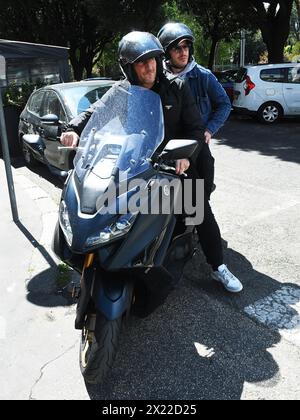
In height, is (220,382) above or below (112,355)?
below

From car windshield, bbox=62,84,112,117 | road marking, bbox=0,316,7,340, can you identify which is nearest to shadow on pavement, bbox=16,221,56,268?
road marking, bbox=0,316,7,340

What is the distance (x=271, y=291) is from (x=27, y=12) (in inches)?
924

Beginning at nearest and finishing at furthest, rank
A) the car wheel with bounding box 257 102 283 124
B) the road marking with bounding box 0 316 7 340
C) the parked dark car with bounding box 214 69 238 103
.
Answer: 1. the road marking with bounding box 0 316 7 340
2. the car wheel with bounding box 257 102 283 124
3. the parked dark car with bounding box 214 69 238 103

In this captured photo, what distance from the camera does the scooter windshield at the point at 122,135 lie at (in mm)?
2559

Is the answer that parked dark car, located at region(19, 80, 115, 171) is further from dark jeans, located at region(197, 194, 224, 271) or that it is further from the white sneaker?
the white sneaker

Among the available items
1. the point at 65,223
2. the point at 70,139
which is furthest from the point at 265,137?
the point at 65,223

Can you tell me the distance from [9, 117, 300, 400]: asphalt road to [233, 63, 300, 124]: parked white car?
735 cm

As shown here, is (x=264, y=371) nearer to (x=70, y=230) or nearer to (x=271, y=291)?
(x=271, y=291)

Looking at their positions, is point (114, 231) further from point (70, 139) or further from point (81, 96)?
point (81, 96)

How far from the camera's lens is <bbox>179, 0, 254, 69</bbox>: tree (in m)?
15.8

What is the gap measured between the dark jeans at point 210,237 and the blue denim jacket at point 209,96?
2.43ft

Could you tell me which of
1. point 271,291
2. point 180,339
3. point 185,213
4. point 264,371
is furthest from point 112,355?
point 271,291
